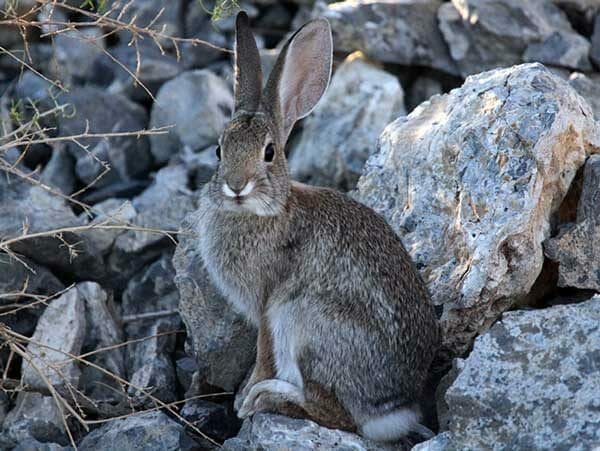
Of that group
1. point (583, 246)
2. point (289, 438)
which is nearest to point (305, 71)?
point (583, 246)

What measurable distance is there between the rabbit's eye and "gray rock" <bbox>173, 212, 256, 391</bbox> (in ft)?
2.64

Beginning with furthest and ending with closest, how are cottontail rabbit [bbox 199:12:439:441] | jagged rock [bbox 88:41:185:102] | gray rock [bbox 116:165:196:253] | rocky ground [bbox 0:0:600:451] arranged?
1. jagged rock [bbox 88:41:185:102]
2. gray rock [bbox 116:165:196:253]
3. cottontail rabbit [bbox 199:12:439:441]
4. rocky ground [bbox 0:0:600:451]

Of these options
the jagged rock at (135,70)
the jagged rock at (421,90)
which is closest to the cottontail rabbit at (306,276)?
the jagged rock at (421,90)

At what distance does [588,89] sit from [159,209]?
2801 mm

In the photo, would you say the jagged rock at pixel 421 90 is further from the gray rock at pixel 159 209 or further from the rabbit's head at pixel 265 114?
the rabbit's head at pixel 265 114

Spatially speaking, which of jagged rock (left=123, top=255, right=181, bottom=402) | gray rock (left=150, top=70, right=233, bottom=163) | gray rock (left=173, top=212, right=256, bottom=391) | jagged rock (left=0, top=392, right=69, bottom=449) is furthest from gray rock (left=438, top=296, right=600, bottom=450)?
gray rock (left=150, top=70, right=233, bottom=163)

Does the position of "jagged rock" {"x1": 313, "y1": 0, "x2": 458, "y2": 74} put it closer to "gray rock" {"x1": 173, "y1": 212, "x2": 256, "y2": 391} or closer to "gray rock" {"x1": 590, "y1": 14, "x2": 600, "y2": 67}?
"gray rock" {"x1": 590, "y1": 14, "x2": 600, "y2": 67}

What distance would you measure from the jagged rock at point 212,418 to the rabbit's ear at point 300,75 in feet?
4.48

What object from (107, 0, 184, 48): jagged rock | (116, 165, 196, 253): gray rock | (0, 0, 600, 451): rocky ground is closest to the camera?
(0, 0, 600, 451): rocky ground

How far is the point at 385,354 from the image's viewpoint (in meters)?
4.79

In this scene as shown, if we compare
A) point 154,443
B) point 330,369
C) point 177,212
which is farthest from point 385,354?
point 177,212

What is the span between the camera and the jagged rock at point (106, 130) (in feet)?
23.9

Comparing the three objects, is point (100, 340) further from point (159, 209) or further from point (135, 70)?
point (135, 70)

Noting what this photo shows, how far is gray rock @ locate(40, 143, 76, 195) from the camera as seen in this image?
7.17 meters
